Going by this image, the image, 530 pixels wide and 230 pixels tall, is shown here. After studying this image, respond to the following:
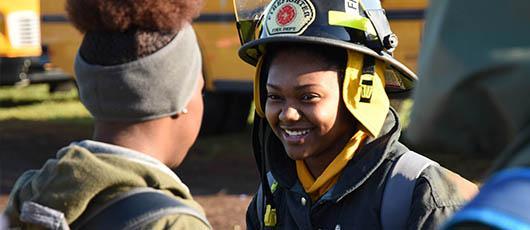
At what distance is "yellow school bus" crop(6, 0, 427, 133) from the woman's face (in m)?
5.83

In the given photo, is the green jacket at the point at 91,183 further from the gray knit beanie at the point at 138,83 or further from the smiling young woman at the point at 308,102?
the smiling young woman at the point at 308,102

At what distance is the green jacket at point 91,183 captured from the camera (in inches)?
93.1

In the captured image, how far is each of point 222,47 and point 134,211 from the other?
7.78 metres

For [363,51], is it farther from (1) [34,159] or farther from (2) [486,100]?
(1) [34,159]

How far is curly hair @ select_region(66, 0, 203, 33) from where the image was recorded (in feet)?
8.27

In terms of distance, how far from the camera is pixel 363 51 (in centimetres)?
298

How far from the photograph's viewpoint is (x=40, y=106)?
15336mm

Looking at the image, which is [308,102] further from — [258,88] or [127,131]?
[127,131]

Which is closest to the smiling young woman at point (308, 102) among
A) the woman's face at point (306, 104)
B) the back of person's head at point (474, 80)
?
the woman's face at point (306, 104)

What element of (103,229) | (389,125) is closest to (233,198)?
(389,125)

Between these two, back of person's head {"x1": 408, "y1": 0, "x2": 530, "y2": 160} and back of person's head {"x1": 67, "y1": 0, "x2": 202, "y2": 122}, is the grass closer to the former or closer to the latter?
back of person's head {"x1": 67, "y1": 0, "x2": 202, "y2": 122}

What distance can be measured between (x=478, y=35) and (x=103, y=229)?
130 cm

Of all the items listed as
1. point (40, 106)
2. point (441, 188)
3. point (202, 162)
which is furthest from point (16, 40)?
point (441, 188)

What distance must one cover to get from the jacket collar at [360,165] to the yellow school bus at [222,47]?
5.71m
